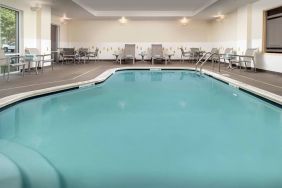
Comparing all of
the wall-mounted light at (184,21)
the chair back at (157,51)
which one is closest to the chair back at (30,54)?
the chair back at (157,51)

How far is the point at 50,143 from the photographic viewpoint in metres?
3.64

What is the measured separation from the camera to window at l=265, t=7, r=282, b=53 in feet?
32.9

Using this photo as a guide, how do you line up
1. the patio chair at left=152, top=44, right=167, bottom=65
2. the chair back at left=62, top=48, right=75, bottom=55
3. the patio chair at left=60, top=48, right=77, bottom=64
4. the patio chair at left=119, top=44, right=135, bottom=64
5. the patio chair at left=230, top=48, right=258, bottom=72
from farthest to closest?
1. the patio chair at left=119, top=44, right=135, bottom=64
2. the patio chair at left=152, top=44, right=167, bottom=65
3. the chair back at left=62, top=48, right=75, bottom=55
4. the patio chair at left=60, top=48, right=77, bottom=64
5. the patio chair at left=230, top=48, right=258, bottom=72

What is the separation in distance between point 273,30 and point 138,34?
8.83m

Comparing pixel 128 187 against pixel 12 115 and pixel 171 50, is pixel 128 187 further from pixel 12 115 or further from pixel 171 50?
pixel 171 50

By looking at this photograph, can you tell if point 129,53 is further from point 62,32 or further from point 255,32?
point 255,32

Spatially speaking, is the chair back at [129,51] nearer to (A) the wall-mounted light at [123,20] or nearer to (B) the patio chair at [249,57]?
(A) the wall-mounted light at [123,20]

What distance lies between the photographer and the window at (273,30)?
395 inches

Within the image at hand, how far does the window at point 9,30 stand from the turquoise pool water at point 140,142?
3.83m

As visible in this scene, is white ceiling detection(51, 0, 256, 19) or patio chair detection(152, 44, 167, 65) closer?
white ceiling detection(51, 0, 256, 19)

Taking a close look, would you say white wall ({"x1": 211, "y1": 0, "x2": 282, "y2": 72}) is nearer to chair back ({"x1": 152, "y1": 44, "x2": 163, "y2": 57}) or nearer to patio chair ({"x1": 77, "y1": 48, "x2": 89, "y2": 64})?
chair back ({"x1": 152, "y1": 44, "x2": 163, "y2": 57})

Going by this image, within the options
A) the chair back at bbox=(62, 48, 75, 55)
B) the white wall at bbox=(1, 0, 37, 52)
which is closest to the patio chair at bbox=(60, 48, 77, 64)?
the chair back at bbox=(62, 48, 75, 55)

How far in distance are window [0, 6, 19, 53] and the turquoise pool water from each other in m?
3.83

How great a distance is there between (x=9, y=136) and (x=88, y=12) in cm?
1120
